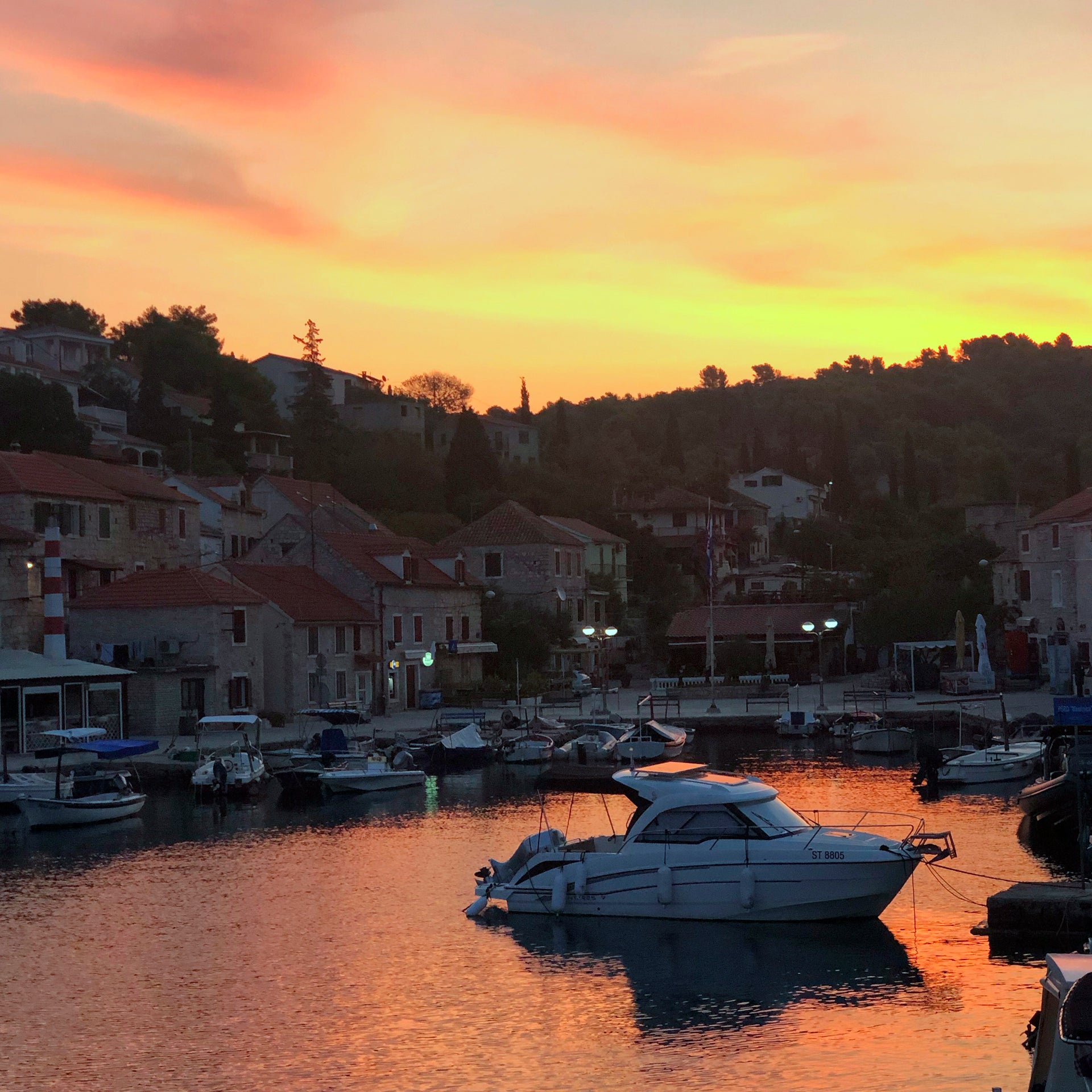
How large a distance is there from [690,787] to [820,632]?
6340 cm

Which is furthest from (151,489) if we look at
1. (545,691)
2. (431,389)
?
(431,389)

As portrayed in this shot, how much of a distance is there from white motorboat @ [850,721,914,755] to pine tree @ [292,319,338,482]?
63.2m

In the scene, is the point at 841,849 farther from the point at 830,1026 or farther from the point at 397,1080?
the point at 397,1080

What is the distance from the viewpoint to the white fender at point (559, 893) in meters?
32.7

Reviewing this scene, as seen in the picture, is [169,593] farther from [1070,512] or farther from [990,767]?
[1070,512]

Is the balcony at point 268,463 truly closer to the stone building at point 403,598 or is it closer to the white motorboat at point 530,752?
the stone building at point 403,598

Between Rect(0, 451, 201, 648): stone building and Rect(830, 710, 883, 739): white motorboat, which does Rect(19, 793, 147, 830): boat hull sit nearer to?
Rect(0, 451, 201, 648): stone building

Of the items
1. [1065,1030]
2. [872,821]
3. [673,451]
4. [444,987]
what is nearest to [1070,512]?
[872,821]

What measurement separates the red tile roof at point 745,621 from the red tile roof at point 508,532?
9938 millimetres

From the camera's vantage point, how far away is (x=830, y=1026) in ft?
81.3

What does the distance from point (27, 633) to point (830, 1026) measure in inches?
2097

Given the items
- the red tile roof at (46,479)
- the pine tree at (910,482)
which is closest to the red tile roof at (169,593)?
the red tile roof at (46,479)

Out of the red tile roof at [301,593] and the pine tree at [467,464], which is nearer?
the red tile roof at [301,593]

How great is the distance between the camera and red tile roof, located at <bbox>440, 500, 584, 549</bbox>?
96.3 m
